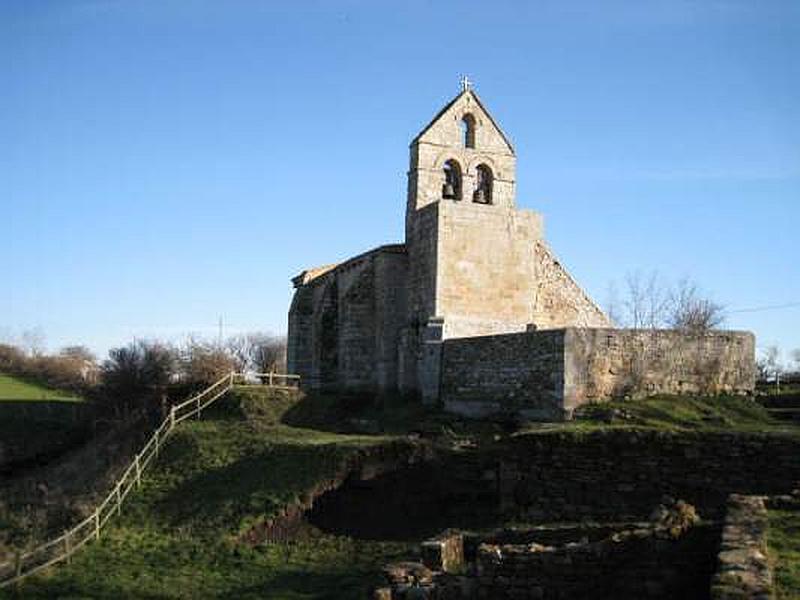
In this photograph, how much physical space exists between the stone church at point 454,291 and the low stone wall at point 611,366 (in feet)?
0.76

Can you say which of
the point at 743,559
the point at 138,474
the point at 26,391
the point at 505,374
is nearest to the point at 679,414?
the point at 505,374

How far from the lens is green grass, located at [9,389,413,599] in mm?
15953

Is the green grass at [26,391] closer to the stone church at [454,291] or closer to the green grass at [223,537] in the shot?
the stone church at [454,291]

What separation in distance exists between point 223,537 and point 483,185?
17383 mm

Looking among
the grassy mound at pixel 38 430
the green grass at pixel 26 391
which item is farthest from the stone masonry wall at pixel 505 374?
the green grass at pixel 26 391

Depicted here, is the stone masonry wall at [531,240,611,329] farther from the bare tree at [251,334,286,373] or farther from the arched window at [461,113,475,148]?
the bare tree at [251,334,286,373]

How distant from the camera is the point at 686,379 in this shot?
23.1 meters

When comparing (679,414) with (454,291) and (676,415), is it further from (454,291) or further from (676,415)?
Answer: (454,291)

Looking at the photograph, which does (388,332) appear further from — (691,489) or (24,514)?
(691,489)

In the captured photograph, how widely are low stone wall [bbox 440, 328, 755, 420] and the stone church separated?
233 mm

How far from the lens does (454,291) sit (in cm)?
2877

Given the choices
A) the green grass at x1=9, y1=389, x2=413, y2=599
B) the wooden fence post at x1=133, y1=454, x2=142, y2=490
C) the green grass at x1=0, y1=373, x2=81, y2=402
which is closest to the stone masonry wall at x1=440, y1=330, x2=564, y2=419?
the green grass at x1=9, y1=389, x2=413, y2=599

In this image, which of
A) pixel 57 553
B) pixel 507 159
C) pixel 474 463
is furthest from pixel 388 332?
pixel 57 553

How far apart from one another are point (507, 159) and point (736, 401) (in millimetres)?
12905
